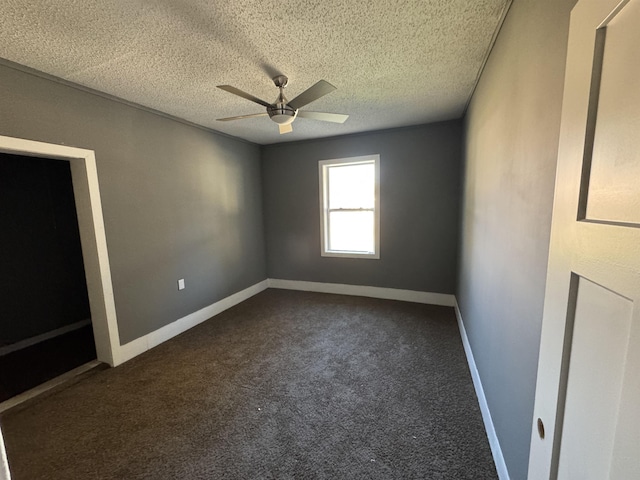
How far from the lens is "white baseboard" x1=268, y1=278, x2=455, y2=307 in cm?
386

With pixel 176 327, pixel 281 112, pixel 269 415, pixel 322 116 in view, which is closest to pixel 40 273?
pixel 176 327

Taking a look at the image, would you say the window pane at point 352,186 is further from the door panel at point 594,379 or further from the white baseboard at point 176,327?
the door panel at point 594,379

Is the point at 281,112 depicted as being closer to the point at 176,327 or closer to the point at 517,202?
the point at 517,202

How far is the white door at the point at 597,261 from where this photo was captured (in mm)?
423

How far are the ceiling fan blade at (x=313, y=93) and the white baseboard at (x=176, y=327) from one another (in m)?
2.76

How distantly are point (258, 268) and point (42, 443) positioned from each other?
3.14 metres

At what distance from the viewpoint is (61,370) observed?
254 cm

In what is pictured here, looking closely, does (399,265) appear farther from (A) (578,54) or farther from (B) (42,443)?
(B) (42,443)

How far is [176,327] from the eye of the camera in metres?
3.21

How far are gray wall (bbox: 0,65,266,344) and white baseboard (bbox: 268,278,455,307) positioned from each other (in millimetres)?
913

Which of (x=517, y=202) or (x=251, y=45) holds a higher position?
(x=251, y=45)

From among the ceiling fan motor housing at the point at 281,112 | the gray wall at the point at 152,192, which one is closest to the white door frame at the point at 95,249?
the gray wall at the point at 152,192

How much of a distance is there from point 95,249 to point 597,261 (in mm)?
3211

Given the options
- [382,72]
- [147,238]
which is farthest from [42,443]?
[382,72]
